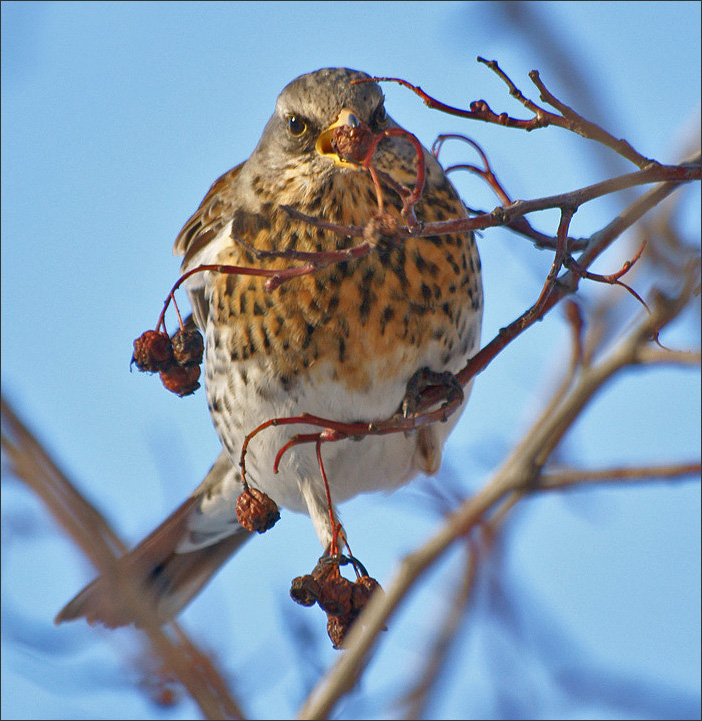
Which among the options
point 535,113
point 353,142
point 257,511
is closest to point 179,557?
point 257,511

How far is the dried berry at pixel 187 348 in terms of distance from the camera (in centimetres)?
238

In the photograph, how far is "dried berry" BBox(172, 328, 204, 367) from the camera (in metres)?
2.38

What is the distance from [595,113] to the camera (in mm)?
2227

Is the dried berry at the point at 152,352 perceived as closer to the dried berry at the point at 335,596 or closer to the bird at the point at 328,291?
the bird at the point at 328,291

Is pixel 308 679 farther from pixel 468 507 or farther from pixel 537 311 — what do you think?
pixel 537 311

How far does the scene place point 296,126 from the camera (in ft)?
→ 9.72

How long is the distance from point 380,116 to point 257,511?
123 cm

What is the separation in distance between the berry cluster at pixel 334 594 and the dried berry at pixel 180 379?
510 millimetres

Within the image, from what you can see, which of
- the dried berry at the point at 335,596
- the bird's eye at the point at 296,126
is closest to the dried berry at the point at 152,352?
the dried berry at the point at 335,596

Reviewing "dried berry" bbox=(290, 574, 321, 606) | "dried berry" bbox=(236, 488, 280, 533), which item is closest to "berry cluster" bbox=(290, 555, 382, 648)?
"dried berry" bbox=(290, 574, 321, 606)

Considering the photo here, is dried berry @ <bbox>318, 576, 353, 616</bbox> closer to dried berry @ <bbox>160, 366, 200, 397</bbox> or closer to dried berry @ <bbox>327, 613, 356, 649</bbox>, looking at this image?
dried berry @ <bbox>327, 613, 356, 649</bbox>

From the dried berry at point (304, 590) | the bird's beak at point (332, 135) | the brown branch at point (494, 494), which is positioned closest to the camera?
the dried berry at point (304, 590)

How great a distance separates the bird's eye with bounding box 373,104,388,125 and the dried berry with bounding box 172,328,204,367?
91cm

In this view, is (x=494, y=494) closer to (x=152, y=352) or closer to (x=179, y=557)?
(x=152, y=352)
